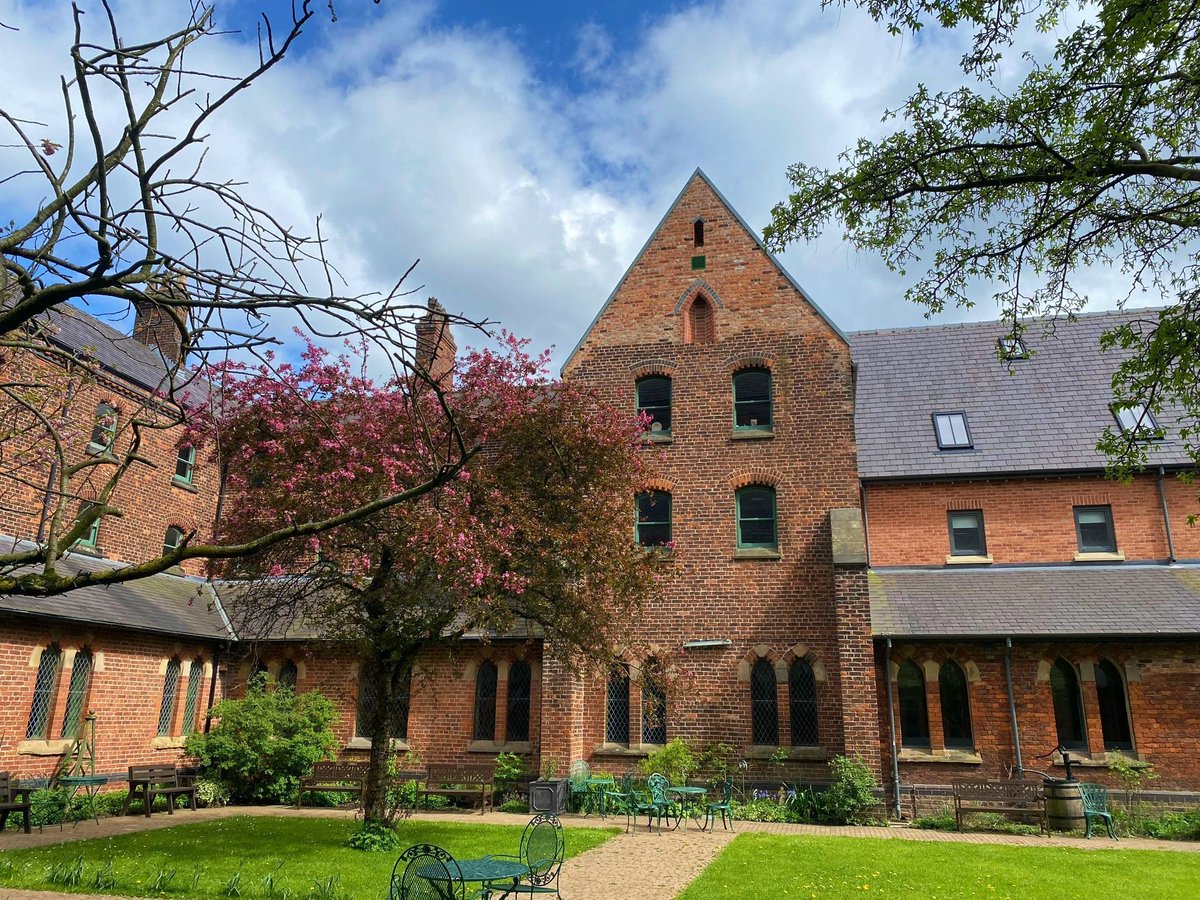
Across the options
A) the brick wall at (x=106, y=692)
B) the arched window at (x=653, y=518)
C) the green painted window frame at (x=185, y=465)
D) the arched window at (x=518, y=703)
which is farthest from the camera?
the green painted window frame at (x=185, y=465)

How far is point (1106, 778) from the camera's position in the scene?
53.7 feet

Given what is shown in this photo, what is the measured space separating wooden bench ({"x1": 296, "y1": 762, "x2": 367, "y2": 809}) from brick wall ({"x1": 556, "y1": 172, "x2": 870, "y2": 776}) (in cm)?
417

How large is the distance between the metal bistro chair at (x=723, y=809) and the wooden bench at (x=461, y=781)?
175 inches

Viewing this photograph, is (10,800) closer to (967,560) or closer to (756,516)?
(756,516)

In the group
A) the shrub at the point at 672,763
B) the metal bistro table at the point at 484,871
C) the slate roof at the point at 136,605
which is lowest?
the metal bistro table at the point at 484,871

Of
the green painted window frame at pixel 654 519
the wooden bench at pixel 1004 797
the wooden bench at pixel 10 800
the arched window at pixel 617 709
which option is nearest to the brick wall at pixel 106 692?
the wooden bench at pixel 10 800

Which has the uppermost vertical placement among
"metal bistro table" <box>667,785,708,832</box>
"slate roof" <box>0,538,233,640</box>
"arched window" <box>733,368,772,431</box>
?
"arched window" <box>733,368,772,431</box>

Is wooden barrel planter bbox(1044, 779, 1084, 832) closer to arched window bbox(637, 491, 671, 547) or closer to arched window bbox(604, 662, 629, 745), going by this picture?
arched window bbox(604, 662, 629, 745)

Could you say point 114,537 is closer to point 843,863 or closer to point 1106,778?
point 843,863

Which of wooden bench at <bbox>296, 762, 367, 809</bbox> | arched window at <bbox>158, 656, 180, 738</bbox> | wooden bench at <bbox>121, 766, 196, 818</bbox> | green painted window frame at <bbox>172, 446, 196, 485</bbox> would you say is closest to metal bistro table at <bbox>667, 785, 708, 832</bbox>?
wooden bench at <bbox>296, 762, 367, 809</bbox>

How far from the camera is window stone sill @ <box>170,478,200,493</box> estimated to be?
22469 mm

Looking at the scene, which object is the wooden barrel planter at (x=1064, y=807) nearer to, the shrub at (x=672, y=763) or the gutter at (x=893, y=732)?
the gutter at (x=893, y=732)

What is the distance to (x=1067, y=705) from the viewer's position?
1719 centimetres

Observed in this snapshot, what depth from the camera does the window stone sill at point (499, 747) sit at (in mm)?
18953
